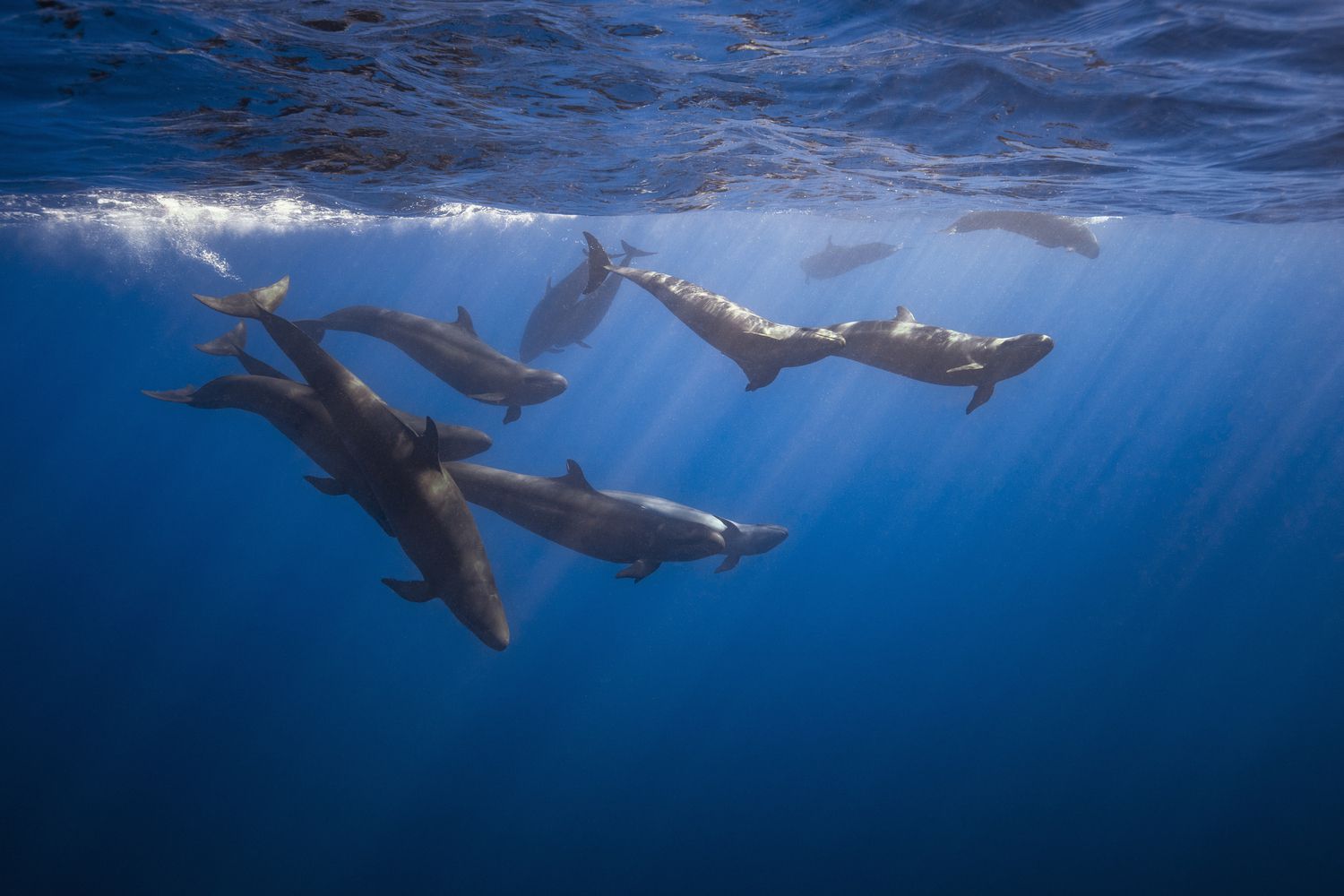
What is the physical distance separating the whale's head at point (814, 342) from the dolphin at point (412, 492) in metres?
4.52

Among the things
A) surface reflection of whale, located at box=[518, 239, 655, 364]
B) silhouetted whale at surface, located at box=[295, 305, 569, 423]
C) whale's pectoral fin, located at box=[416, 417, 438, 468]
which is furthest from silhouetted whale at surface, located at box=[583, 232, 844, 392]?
surface reflection of whale, located at box=[518, 239, 655, 364]

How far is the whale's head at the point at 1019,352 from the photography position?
8219mm

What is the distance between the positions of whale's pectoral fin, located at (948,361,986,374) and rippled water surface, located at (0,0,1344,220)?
4207 millimetres

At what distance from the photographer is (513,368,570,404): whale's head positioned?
39.9 ft

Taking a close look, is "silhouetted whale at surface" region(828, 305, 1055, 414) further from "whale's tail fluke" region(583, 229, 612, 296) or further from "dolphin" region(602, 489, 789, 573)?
"whale's tail fluke" region(583, 229, 612, 296)

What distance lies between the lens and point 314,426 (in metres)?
8.62

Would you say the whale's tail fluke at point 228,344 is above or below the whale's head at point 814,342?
below

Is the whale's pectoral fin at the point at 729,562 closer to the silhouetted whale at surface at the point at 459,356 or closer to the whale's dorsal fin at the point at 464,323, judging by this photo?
the silhouetted whale at surface at the point at 459,356

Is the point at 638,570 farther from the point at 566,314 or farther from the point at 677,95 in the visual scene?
the point at 566,314

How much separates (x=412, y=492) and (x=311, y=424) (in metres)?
2.65

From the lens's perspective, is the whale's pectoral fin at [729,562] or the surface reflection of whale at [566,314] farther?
the surface reflection of whale at [566,314]

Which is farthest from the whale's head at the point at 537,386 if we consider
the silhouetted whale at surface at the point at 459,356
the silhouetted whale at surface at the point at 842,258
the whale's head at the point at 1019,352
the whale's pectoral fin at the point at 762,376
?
the silhouetted whale at surface at the point at 842,258

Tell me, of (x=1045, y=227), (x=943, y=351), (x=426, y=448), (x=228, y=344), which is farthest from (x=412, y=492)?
(x=1045, y=227)

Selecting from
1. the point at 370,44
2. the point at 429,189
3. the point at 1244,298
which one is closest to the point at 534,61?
the point at 370,44
